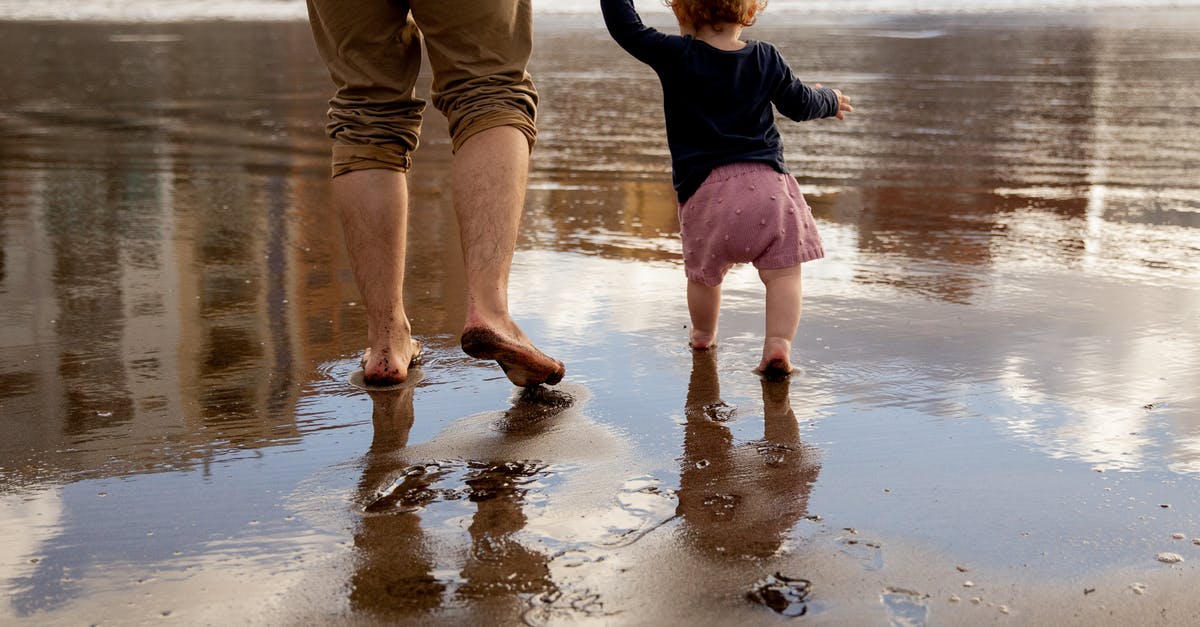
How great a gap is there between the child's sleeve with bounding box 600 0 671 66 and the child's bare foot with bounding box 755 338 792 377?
796 millimetres

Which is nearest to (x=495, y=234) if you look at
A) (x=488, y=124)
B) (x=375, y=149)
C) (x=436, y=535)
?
(x=488, y=124)

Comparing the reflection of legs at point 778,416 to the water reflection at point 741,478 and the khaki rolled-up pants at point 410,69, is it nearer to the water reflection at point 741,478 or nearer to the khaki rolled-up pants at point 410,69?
the water reflection at point 741,478

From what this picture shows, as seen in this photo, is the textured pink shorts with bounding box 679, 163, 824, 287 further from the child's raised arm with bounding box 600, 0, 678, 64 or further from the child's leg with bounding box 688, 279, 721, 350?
the child's raised arm with bounding box 600, 0, 678, 64

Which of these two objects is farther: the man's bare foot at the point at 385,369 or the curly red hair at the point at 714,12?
the curly red hair at the point at 714,12

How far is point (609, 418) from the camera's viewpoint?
2812mm

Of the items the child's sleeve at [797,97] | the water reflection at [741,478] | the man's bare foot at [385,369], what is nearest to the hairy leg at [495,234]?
the man's bare foot at [385,369]

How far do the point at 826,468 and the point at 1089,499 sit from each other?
47cm

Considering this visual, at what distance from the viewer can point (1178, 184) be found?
19.4ft

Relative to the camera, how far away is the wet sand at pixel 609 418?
2.00 m

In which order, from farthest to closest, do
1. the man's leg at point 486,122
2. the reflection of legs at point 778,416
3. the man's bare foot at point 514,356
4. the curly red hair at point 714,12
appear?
the curly red hair at point 714,12
the man's leg at point 486,122
the man's bare foot at point 514,356
the reflection of legs at point 778,416

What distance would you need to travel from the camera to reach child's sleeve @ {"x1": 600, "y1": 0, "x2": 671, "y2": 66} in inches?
131

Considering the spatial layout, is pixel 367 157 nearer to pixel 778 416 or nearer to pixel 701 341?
pixel 701 341

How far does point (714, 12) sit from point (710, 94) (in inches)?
8.1

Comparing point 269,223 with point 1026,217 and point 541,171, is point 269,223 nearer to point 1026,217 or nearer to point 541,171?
point 541,171
